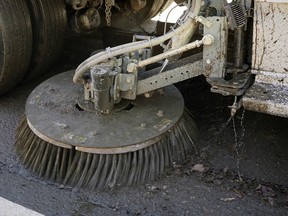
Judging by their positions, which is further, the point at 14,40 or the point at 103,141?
the point at 14,40

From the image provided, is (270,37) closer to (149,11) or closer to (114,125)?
(114,125)

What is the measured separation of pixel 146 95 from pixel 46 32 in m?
0.92

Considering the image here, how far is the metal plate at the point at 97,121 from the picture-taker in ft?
8.10

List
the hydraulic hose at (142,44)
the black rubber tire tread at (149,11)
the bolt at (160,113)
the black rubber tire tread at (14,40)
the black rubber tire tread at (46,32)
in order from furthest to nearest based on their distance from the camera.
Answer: the black rubber tire tread at (149,11), the black rubber tire tread at (46,32), the black rubber tire tread at (14,40), the bolt at (160,113), the hydraulic hose at (142,44)

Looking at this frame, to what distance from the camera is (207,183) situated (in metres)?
2.53

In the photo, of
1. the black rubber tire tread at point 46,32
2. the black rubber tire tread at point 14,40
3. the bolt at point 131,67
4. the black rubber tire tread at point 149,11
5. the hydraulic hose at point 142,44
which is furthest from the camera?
the black rubber tire tread at point 149,11

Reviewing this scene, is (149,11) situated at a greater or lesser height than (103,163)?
greater

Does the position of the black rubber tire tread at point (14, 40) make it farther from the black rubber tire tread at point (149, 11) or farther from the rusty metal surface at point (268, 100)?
the rusty metal surface at point (268, 100)

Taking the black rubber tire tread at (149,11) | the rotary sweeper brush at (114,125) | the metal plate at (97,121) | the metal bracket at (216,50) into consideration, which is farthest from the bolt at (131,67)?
the black rubber tire tread at (149,11)

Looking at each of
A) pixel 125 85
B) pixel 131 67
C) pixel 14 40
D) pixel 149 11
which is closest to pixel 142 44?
pixel 131 67

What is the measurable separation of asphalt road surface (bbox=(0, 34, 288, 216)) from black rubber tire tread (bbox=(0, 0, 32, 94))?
309 mm

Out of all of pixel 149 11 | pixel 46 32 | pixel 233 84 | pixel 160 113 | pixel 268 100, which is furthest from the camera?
pixel 149 11

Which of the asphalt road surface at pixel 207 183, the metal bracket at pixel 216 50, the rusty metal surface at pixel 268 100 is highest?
the metal bracket at pixel 216 50

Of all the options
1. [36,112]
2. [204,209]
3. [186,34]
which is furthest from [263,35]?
[36,112]
